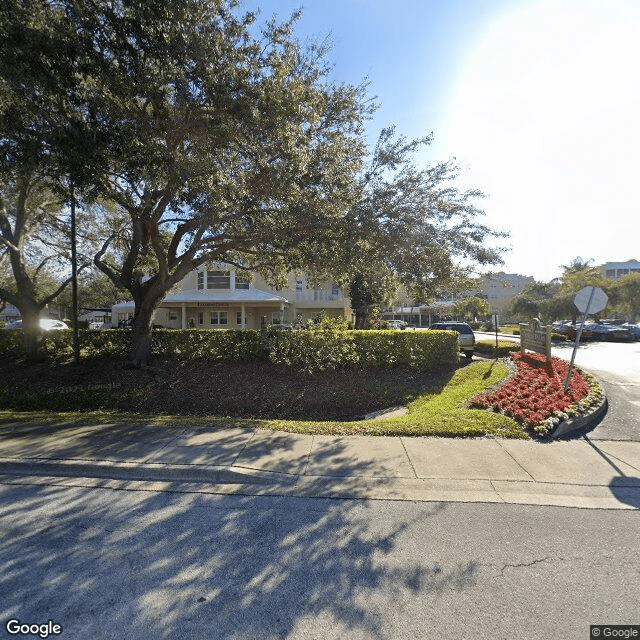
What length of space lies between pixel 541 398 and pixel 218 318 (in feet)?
89.1

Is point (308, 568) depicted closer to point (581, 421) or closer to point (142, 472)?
point (142, 472)

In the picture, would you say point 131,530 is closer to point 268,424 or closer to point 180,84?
point 268,424

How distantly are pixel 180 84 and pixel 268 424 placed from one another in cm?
600

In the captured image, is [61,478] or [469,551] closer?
[469,551]

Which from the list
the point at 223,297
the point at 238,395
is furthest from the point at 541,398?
the point at 223,297

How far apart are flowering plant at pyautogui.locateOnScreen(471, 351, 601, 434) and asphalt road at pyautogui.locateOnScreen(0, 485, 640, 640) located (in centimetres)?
297

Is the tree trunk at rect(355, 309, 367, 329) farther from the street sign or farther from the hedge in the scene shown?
the street sign

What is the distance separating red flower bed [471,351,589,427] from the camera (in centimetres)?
726

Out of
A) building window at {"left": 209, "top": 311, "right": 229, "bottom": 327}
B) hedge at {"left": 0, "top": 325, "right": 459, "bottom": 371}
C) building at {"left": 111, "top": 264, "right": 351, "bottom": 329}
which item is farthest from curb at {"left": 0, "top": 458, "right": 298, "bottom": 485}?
building window at {"left": 209, "top": 311, "right": 229, "bottom": 327}

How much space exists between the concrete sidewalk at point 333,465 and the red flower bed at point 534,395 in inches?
37.2

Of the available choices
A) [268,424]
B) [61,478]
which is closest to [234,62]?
[268,424]

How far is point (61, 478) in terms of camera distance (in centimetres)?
488

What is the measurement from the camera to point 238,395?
9812mm

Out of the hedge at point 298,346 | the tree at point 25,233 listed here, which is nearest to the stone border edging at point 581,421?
the hedge at point 298,346
